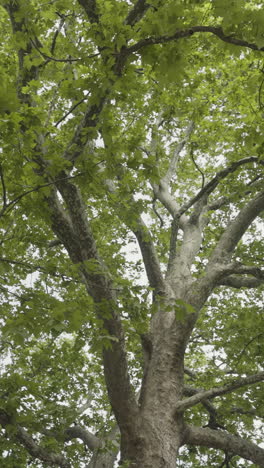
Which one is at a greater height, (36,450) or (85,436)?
(85,436)

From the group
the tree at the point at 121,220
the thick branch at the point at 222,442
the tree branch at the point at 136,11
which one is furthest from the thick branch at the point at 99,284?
the tree branch at the point at 136,11

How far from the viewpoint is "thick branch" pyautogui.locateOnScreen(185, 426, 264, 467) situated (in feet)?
16.2

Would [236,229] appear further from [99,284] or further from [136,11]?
[136,11]

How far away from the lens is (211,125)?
730cm

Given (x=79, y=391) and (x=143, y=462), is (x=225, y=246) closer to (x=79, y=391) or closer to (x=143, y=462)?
(x=143, y=462)

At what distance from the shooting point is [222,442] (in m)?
5.05

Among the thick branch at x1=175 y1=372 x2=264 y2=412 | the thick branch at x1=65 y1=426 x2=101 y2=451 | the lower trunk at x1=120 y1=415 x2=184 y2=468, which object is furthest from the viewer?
the thick branch at x1=65 y1=426 x2=101 y2=451

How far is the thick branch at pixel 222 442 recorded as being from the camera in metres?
4.93

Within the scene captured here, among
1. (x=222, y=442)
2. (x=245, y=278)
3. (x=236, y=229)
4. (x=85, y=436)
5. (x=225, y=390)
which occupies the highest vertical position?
(x=236, y=229)

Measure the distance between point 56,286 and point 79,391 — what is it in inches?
85.9

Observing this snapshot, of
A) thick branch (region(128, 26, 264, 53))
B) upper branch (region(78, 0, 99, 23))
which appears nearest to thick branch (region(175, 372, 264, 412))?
thick branch (region(128, 26, 264, 53))

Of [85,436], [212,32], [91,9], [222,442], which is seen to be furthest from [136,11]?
[85,436]

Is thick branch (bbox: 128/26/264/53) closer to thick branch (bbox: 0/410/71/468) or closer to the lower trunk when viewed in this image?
the lower trunk

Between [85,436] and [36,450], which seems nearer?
[36,450]
